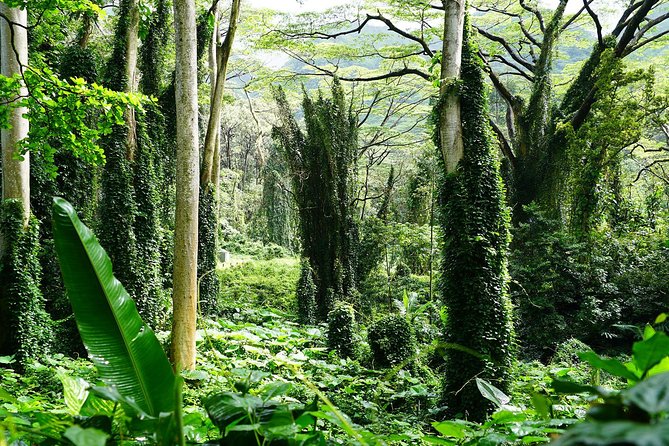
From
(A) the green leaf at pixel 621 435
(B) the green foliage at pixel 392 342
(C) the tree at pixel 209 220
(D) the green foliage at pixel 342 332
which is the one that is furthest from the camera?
(C) the tree at pixel 209 220

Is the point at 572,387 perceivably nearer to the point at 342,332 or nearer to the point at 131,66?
the point at 342,332

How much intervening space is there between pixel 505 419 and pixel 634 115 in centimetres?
1159

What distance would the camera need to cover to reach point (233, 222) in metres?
27.0

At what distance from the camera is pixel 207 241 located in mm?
10906

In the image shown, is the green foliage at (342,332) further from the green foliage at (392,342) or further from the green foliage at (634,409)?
the green foliage at (634,409)

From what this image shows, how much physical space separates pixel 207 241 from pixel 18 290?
4847 mm

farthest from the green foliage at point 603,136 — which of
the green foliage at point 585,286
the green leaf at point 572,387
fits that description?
the green leaf at point 572,387

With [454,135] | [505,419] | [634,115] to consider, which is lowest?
[505,419]

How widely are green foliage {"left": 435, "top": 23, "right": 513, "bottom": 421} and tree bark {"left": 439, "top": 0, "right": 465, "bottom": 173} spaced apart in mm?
106

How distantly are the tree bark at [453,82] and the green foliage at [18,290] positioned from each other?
19.7 ft

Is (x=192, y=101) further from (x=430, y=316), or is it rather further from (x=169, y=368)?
(x=430, y=316)

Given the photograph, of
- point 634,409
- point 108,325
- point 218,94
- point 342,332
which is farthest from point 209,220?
point 634,409

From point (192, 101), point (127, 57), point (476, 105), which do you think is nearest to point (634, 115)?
point (476, 105)

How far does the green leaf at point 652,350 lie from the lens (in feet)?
2.59
